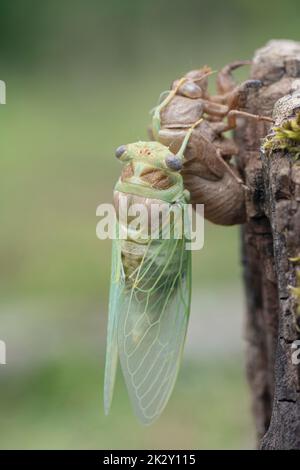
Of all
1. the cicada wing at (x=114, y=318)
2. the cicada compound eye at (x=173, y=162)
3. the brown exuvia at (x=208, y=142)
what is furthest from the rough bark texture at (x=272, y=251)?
the cicada wing at (x=114, y=318)

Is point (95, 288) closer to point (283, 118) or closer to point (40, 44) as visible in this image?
point (283, 118)

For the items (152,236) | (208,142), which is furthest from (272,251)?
(208,142)

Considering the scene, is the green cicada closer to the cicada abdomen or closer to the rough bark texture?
the cicada abdomen

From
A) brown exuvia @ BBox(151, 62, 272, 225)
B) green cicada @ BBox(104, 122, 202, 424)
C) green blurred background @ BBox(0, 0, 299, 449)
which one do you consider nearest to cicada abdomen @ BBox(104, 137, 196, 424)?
green cicada @ BBox(104, 122, 202, 424)

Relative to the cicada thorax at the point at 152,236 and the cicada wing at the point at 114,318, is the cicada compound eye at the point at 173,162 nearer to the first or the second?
the cicada thorax at the point at 152,236

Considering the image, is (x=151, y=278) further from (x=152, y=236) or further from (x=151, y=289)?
(x=152, y=236)

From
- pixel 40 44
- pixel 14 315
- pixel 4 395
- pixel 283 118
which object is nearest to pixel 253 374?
pixel 283 118
